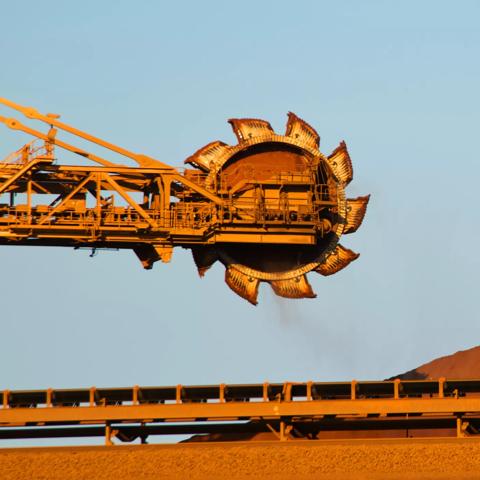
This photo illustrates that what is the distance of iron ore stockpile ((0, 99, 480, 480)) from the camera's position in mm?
63500

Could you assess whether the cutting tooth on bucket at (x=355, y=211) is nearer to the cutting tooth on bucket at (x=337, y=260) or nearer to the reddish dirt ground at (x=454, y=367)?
the cutting tooth on bucket at (x=337, y=260)

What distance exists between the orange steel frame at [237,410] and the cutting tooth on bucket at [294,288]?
7.40 metres

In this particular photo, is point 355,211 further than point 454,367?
No

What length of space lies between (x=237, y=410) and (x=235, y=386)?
3.00 feet

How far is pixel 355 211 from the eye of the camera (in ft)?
243

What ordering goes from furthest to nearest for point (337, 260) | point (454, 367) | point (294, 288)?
point (454, 367) → point (337, 260) → point (294, 288)

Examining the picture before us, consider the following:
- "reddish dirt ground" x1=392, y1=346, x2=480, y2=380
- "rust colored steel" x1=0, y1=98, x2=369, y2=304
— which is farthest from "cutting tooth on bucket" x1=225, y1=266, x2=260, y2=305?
"reddish dirt ground" x1=392, y1=346, x2=480, y2=380

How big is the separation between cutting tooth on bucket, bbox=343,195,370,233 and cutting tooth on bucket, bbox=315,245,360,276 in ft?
2.64

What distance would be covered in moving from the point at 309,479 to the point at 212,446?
3296 millimetres

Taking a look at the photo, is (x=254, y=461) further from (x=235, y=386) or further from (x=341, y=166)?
(x=341, y=166)

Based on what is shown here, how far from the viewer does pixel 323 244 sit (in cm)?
7375

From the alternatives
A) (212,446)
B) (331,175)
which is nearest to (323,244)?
(331,175)

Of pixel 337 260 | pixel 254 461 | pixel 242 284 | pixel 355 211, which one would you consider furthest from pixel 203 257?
pixel 254 461

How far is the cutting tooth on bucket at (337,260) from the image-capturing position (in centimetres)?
7362
